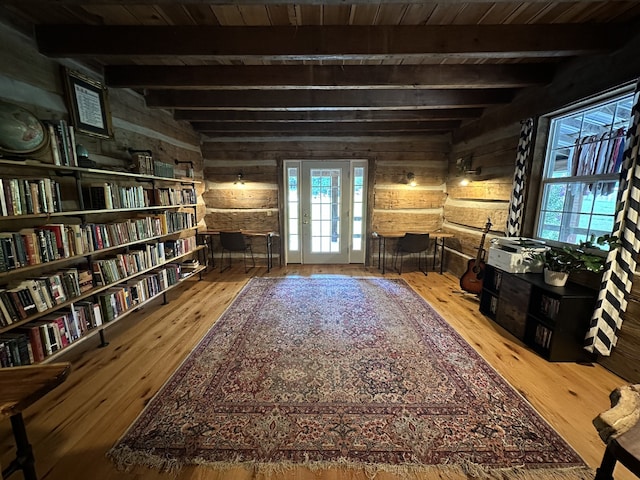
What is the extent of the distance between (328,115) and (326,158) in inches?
38.7

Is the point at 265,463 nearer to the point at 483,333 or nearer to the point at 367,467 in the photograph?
the point at 367,467

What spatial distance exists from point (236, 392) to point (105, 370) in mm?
1096

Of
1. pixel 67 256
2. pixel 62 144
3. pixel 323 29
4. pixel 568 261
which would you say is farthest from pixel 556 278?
pixel 62 144

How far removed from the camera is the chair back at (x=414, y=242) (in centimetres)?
430

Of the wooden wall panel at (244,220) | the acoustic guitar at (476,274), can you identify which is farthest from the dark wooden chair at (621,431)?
the wooden wall panel at (244,220)

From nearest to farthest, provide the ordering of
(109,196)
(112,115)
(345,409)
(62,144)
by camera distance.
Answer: (345,409), (62,144), (109,196), (112,115)

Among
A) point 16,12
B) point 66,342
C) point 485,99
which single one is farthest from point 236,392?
point 485,99

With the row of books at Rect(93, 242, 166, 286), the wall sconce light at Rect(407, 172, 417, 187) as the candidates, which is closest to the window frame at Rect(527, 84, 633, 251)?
the wall sconce light at Rect(407, 172, 417, 187)

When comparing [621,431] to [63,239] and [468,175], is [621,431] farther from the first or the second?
[468,175]

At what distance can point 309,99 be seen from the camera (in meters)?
3.15

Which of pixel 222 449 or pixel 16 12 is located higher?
pixel 16 12

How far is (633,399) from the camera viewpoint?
905mm

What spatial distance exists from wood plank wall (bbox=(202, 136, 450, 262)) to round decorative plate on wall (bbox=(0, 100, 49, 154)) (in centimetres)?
307

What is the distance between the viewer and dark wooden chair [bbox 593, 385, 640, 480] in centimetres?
78
